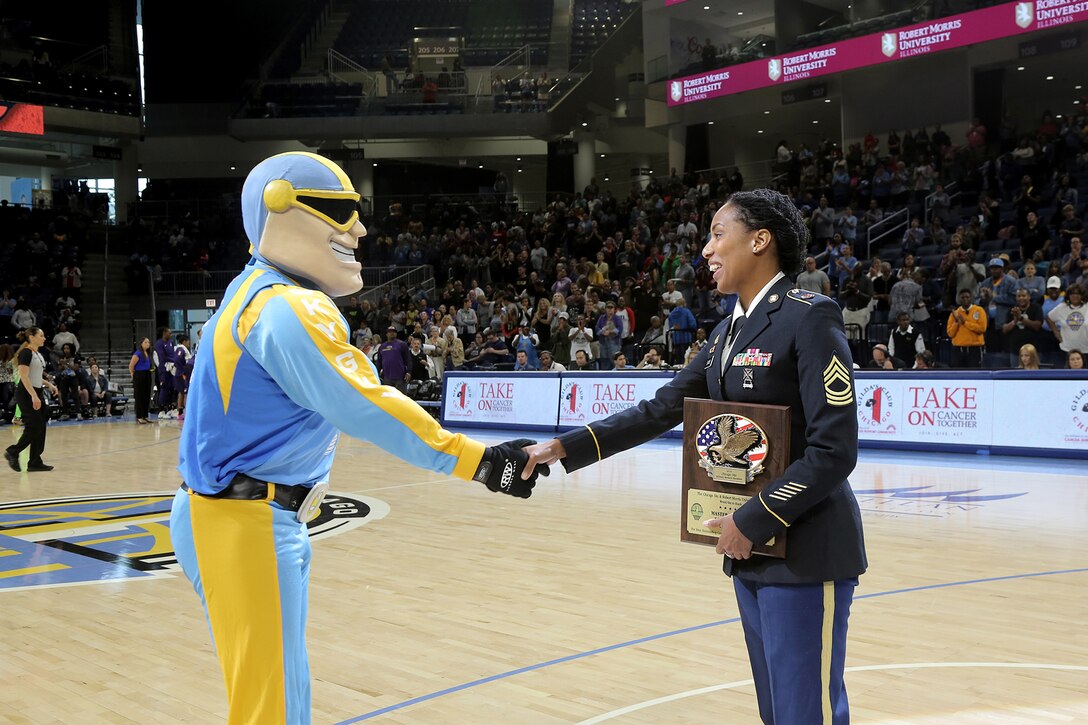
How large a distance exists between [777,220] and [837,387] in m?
0.56

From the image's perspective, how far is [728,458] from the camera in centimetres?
273

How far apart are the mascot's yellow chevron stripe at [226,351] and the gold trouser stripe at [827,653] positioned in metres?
1.65

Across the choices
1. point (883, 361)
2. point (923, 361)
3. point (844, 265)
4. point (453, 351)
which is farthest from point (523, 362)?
point (923, 361)

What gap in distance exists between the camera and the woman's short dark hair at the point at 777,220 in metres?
2.84

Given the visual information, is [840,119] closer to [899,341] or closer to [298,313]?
[899,341]

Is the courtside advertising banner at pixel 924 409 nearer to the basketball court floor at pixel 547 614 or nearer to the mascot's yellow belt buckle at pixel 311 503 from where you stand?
the basketball court floor at pixel 547 614

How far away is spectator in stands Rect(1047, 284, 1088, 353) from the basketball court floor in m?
3.71

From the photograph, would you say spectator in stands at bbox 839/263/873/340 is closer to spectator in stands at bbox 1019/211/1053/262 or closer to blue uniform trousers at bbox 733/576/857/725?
spectator in stands at bbox 1019/211/1053/262

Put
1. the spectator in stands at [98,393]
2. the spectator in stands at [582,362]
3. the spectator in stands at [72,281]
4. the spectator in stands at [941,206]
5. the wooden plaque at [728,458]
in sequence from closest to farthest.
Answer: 1. the wooden plaque at [728,458]
2. the spectator in stands at [582,362]
3. the spectator in stands at [941,206]
4. the spectator in stands at [98,393]
5. the spectator in stands at [72,281]

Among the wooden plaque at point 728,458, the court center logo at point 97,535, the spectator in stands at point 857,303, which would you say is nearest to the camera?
the wooden plaque at point 728,458

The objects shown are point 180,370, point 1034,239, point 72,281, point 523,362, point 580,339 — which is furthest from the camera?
point 72,281

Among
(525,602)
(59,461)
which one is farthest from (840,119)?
(525,602)

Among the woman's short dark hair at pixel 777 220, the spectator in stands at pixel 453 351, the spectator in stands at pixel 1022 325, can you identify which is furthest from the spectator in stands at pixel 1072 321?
the woman's short dark hair at pixel 777 220

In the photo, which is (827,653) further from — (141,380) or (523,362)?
(141,380)
